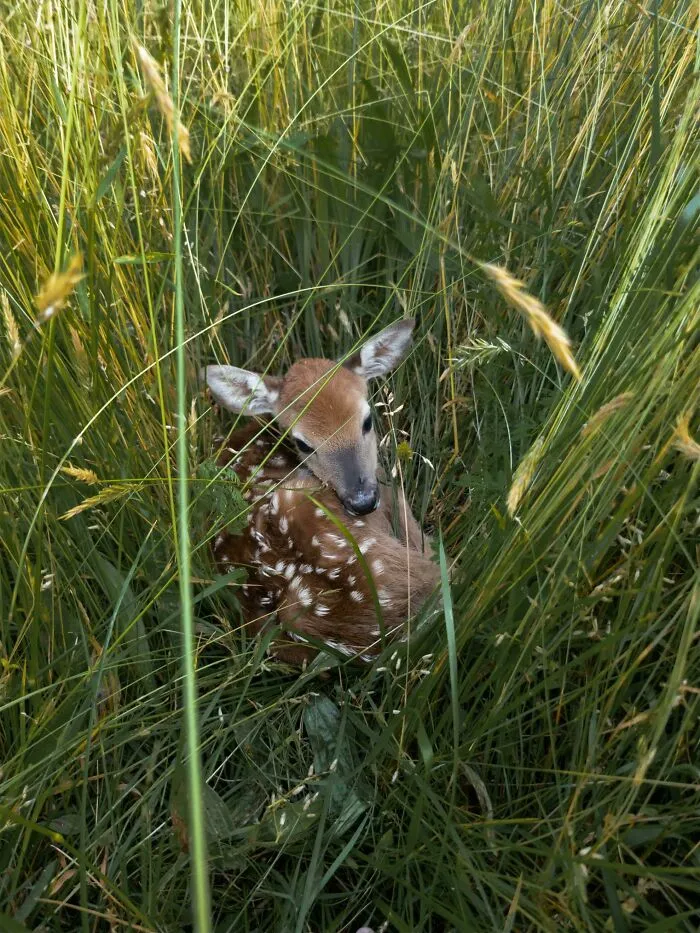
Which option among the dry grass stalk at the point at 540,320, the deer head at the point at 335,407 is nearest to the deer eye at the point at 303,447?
the deer head at the point at 335,407

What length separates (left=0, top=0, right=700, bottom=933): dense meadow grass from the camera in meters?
1.51

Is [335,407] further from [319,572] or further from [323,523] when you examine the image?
[319,572]

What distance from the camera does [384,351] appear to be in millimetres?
2742

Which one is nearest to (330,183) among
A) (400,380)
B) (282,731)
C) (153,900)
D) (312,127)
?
(312,127)

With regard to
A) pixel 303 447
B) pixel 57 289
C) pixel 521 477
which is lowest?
pixel 303 447

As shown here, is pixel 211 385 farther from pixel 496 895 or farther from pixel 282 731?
pixel 496 895

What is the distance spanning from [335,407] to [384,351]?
9.2 inches

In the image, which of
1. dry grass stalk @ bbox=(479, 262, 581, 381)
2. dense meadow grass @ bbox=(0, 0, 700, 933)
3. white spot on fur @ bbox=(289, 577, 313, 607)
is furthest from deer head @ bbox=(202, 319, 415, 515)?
dry grass stalk @ bbox=(479, 262, 581, 381)

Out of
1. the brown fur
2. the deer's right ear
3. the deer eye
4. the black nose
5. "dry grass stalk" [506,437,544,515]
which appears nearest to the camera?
"dry grass stalk" [506,437,544,515]

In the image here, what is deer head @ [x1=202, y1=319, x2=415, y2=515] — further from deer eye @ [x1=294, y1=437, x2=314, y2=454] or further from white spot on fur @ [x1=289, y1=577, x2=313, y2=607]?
white spot on fur @ [x1=289, y1=577, x2=313, y2=607]

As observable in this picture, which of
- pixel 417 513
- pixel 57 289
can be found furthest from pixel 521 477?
pixel 417 513

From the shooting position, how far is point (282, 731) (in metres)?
2.02

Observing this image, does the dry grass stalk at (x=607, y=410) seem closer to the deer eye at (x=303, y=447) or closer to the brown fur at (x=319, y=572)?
the brown fur at (x=319, y=572)

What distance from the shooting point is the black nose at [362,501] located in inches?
104
